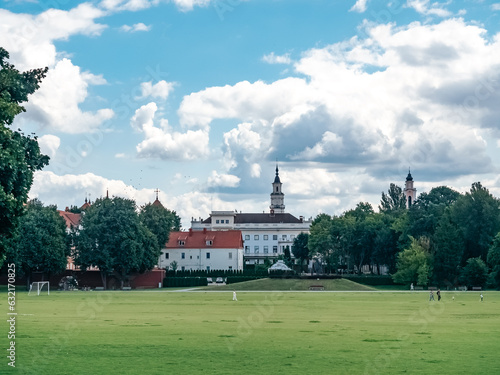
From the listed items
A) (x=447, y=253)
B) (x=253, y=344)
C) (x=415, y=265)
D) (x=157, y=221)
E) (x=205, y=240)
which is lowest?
(x=253, y=344)

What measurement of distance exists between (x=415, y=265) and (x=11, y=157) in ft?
230

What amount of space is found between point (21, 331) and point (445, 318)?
21.0 meters

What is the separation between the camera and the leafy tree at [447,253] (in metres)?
88.5

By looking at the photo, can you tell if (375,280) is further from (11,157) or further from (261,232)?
(261,232)

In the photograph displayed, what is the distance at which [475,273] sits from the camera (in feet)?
283

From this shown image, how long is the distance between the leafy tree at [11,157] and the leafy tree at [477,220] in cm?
7203

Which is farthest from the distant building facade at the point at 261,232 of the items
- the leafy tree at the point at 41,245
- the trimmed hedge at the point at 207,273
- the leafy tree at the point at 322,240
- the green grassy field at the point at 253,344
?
the green grassy field at the point at 253,344

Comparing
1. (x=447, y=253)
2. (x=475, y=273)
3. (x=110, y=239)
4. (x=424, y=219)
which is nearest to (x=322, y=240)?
(x=424, y=219)

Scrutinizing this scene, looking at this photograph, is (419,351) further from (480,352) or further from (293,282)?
(293,282)

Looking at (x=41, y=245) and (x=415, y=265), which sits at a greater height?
(x=41, y=245)

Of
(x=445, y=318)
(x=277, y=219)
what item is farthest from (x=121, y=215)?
(x=277, y=219)

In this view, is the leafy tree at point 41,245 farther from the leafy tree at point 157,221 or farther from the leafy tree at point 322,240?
the leafy tree at point 322,240

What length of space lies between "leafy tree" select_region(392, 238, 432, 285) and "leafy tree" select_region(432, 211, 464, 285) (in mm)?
1377

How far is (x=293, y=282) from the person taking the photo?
88.0 metres
